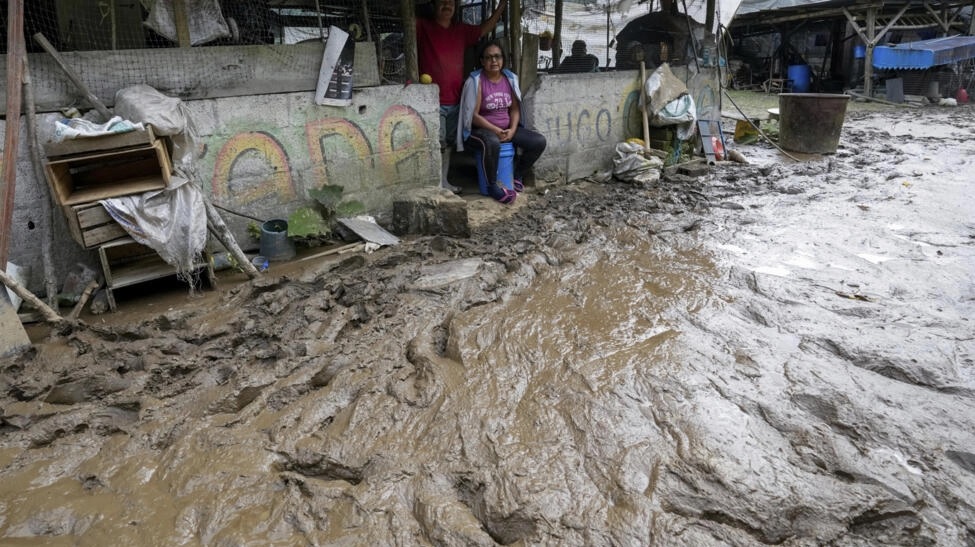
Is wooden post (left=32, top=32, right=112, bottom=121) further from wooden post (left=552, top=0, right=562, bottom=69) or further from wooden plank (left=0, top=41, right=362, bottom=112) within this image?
wooden post (left=552, top=0, right=562, bottom=69)

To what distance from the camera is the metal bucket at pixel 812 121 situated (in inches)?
333

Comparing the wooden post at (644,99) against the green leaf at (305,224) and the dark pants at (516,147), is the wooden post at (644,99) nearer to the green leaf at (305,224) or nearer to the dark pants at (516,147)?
the dark pants at (516,147)

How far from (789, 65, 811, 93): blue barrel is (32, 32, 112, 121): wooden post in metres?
20.0

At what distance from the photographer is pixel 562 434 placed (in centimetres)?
250

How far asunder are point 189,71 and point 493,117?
303 cm

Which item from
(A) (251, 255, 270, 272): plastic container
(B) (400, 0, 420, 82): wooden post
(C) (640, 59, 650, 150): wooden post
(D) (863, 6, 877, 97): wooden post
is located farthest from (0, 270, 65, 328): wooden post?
(D) (863, 6, 877, 97): wooden post

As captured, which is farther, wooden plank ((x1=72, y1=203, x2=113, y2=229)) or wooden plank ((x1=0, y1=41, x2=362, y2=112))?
wooden plank ((x1=0, y1=41, x2=362, y2=112))

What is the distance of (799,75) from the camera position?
18734 mm

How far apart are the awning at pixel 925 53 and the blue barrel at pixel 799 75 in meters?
2.57

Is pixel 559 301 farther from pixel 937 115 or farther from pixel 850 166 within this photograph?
pixel 937 115

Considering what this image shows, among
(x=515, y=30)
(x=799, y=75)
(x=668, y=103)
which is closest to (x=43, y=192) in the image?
(x=515, y=30)

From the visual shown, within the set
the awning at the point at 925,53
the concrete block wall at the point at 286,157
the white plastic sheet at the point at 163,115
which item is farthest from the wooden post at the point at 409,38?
the awning at the point at 925,53

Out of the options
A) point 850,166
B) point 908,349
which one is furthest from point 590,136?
point 908,349

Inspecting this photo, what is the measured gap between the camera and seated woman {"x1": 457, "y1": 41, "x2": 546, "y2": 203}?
6141 millimetres
